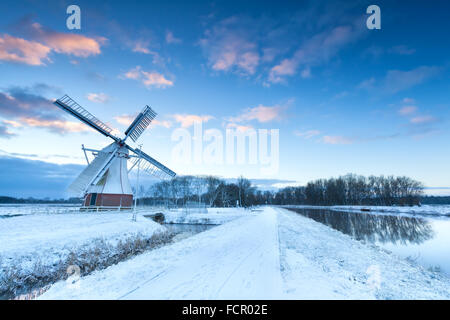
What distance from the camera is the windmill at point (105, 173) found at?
23562 millimetres

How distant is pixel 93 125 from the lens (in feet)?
84.1

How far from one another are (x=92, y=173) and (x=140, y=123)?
1039 cm

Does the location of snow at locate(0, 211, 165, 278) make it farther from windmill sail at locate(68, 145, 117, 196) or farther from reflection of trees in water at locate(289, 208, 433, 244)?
reflection of trees in water at locate(289, 208, 433, 244)

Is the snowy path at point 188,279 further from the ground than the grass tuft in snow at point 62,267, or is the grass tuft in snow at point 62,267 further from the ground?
the snowy path at point 188,279

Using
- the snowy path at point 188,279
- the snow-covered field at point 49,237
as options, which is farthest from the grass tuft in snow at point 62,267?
the snowy path at point 188,279

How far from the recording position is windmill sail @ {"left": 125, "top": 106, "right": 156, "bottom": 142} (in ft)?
96.0

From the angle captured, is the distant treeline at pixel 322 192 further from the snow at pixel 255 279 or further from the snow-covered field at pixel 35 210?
the snow at pixel 255 279

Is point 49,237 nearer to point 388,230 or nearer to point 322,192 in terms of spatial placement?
point 388,230
